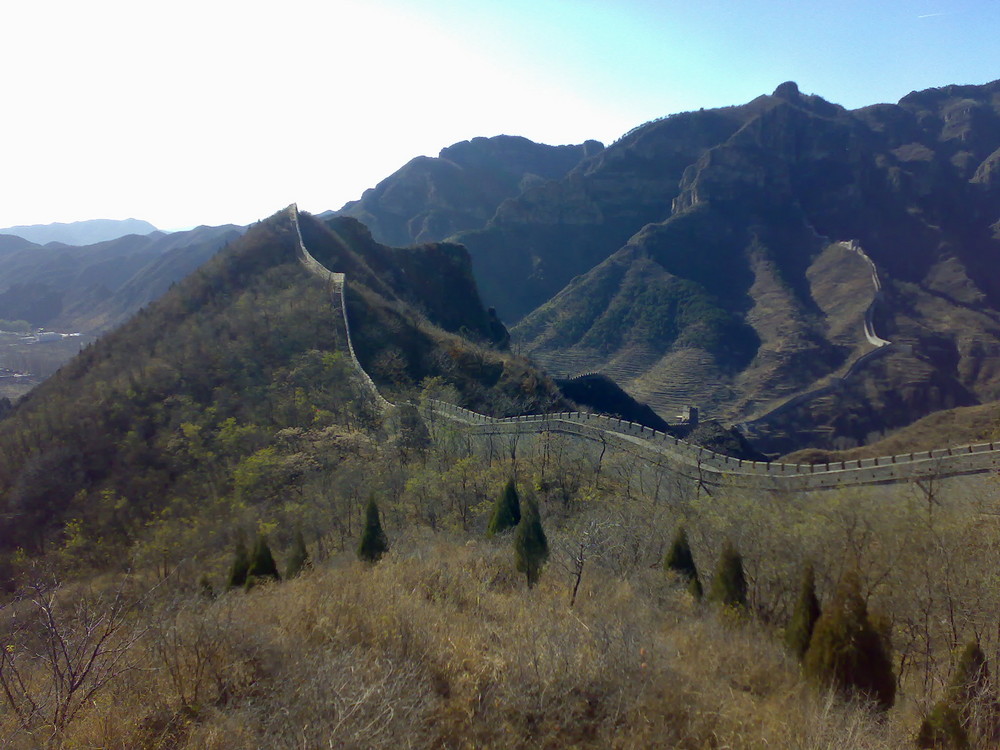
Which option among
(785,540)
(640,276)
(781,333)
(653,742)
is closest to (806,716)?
(653,742)

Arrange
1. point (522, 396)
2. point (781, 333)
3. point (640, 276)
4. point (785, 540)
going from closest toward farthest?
point (785, 540) < point (522, 396) < point (781, 333) < point (640, 276)

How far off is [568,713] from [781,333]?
92.5 metres

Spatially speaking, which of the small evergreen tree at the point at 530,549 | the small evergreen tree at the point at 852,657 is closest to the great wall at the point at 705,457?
the small evergreen tree at the point at 530,549

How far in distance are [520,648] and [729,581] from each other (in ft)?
23.1

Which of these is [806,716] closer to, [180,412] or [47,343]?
[180,412]

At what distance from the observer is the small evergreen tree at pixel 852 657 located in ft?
27.8

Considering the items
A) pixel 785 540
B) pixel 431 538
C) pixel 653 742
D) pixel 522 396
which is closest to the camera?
pixel 653 742

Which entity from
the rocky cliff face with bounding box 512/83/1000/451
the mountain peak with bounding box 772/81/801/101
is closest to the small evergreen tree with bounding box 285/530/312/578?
the rocky cliff face with bounding box 512/83/1000/451

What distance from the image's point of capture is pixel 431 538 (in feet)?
52.0

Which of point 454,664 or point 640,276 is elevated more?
point 640,276

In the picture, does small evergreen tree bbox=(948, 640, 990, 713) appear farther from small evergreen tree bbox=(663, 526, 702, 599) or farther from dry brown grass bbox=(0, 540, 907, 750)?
small evergreen tree bbox=(663, 526, 702, 599)

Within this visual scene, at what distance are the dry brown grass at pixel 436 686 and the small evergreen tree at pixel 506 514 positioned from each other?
6843mm

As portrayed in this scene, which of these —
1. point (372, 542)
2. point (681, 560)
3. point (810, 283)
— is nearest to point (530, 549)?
point (681, 560)

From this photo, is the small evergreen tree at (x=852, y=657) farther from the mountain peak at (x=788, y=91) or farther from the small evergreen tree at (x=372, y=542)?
the mountain peak at (x=788, y=91)
